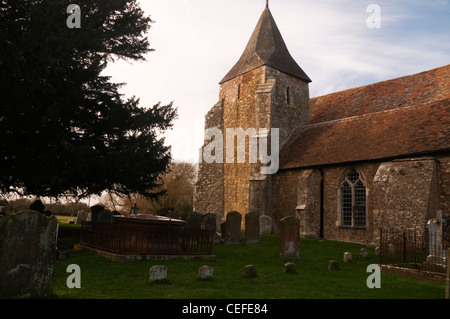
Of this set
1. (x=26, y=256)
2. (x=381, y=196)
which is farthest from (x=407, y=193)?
(x=26, y=256)

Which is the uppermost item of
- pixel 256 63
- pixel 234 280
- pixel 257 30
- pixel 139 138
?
pixel 257 30

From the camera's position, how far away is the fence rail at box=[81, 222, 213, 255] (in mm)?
10320

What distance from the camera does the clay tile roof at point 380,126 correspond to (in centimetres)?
1609

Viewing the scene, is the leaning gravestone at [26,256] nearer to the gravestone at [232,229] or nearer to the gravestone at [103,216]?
the gravestone at [103,216]

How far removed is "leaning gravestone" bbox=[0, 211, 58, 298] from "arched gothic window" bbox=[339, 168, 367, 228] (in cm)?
1452

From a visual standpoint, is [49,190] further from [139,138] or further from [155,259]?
[155,259]

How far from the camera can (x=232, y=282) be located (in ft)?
25.7

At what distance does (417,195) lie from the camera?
14.4 metres

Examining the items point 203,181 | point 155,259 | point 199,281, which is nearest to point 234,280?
point 199,281

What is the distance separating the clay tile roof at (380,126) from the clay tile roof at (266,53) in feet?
13.1

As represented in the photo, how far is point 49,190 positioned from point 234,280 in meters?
9.90

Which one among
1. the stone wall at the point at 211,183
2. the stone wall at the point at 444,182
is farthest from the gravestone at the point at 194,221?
the stone wall at the point at 444,182

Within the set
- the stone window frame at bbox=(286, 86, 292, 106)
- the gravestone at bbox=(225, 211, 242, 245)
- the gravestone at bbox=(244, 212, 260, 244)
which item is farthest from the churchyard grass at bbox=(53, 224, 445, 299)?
the stone window frame at bbox=(286, 86, 292, 106)
